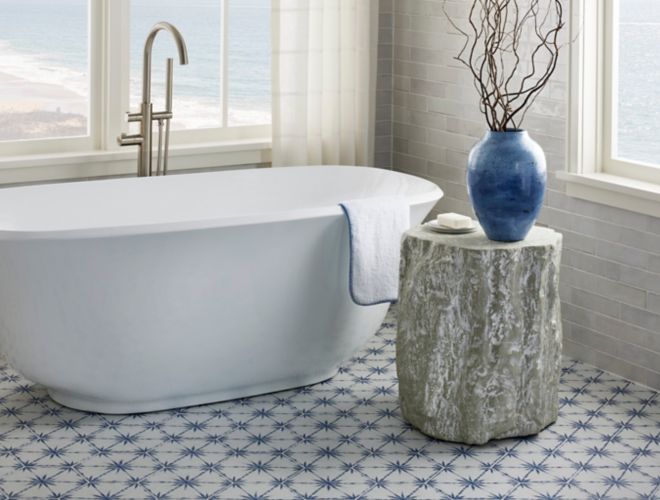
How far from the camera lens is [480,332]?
3.31m

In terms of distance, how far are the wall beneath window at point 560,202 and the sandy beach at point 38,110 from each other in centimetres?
146

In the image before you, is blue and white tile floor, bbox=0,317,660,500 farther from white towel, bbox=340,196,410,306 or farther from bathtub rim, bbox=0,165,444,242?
bathtub rim, bbox=0,165,444,242

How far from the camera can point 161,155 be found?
14.8 feet

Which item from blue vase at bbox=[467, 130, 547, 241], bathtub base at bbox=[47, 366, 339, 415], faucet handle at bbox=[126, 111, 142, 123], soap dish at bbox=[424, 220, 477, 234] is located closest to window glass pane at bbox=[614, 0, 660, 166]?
blue vase at bbox=[467, 130, 547, 241]

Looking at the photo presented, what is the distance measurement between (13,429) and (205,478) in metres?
0.76

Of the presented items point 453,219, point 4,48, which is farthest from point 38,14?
point 453,219

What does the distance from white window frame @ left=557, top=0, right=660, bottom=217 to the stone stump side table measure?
0.64m

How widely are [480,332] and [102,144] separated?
2.03m

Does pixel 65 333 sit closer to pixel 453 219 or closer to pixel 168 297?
pixel 168 297

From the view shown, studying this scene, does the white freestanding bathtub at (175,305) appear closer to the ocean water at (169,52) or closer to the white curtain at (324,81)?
the ocean water at (169,52)

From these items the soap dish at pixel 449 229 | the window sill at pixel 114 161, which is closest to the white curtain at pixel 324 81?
the window sill at pixel 114 161

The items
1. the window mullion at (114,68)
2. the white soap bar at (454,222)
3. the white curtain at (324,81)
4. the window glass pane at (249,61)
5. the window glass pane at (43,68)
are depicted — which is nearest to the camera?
the white soap bar at (454,222)

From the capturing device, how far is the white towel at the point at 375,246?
358cm

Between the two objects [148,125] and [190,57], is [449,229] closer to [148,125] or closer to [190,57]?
[148,125]
